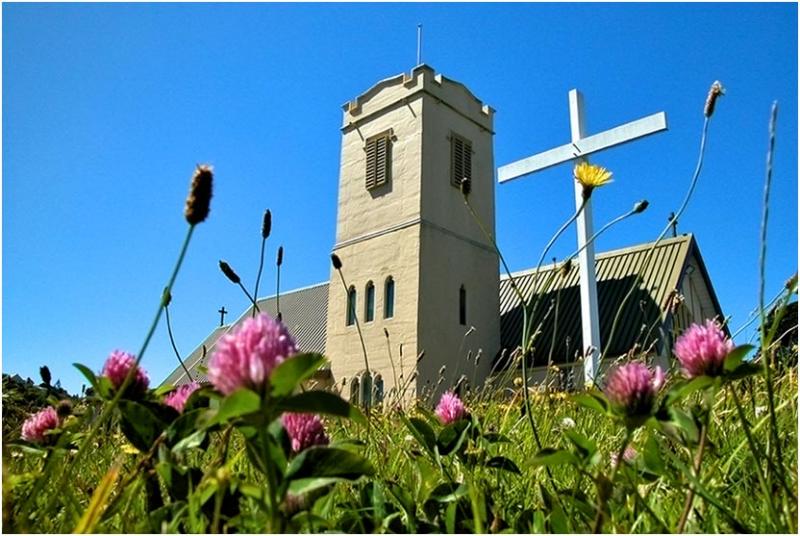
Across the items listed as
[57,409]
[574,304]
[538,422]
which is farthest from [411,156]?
[57,409]

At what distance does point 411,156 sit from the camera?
19875mm

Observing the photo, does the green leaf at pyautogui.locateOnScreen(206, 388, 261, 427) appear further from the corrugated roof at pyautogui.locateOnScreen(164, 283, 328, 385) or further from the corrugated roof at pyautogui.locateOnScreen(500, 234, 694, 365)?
the corrugated roof at pyautogui.locateOnScreen(164, 283, 328, 385)

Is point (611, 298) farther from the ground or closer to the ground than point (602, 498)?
farther from the ground

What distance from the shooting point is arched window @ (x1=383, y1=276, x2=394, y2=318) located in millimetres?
19328

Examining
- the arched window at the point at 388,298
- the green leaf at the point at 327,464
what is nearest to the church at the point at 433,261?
the arched window at the point at 388,298

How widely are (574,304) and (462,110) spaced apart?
7.63m

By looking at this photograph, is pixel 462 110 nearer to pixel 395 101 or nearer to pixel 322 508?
pixel 395 101

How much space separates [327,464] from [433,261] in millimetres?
18379

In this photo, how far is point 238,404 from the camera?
678 millimetres

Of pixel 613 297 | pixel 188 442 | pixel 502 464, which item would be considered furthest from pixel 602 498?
pixel 613 297

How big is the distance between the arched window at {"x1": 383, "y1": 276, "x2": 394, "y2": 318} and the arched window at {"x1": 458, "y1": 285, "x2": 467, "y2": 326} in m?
2.23

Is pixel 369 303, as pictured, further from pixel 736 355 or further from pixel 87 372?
pixel 736 355

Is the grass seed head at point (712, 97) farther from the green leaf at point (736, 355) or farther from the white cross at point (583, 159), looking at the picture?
the white cross at point (583, 159)

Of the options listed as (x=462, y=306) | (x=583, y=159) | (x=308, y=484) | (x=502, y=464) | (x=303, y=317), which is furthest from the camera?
(x=303, y=317)
